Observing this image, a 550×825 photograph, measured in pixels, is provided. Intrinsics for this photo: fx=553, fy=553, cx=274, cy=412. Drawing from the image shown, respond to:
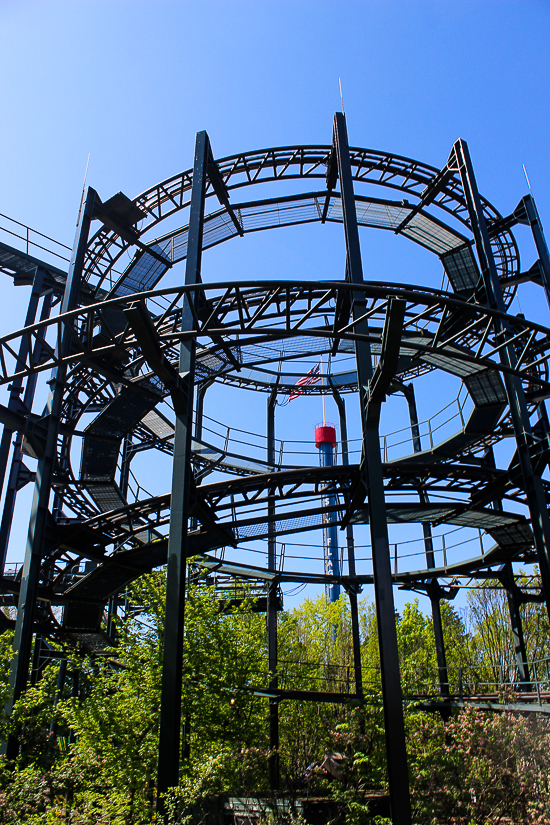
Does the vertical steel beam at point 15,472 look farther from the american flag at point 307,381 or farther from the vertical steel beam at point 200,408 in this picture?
the american flag at point 307,381

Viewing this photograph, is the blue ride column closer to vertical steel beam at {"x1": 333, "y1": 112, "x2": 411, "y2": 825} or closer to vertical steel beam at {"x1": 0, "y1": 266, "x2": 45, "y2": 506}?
vertical steel beam at {"x1": 0, "y1": 266, "x2": 45, "y2": 506}

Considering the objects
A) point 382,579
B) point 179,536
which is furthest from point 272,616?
point 382,579

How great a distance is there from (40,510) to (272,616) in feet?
33.3

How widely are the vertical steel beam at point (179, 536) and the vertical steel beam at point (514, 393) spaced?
23.1 ft

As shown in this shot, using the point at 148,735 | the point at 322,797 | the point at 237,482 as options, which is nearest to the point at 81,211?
the point at 237,482

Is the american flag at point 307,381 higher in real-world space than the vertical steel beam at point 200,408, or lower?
higher

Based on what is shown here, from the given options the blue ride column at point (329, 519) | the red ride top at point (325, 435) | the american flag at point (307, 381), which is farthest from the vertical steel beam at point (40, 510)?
the red ride top at point (325, 435)

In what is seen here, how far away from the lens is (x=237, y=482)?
16.1 metres

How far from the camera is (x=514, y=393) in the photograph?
1388 centimetres

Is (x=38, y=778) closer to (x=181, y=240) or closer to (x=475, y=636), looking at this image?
(x=181, y=240)

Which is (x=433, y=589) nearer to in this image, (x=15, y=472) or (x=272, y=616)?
(x=272, y=616)

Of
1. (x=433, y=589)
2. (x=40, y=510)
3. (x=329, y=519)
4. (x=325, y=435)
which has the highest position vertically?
(x=325, y=435)

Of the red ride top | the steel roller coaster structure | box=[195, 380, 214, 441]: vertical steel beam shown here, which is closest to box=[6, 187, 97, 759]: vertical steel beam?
the steel roller coaster structure

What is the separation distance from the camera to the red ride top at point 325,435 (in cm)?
4878
